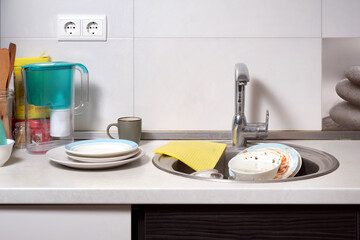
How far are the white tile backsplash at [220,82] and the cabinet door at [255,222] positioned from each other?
24.1 inches

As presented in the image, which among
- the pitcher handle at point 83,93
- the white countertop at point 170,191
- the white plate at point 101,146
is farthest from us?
the pitcher handle at point 83,93

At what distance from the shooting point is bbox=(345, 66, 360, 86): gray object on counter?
1.41 m

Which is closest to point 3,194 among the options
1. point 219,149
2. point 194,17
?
point 219,149

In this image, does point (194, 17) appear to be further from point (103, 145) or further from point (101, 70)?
point (103, 145)

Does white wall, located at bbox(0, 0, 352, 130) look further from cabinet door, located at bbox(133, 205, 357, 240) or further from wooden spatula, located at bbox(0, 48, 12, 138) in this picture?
cabinet door, located at bbox(133, 205, 357, 240)

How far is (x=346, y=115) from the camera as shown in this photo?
1.46 metres

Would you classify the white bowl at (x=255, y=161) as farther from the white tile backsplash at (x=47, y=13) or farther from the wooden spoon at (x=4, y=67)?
the wooden spoon at (x=4, y=67)

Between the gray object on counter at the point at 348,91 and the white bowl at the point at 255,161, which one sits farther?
the gray object on counter at the point at 348,91

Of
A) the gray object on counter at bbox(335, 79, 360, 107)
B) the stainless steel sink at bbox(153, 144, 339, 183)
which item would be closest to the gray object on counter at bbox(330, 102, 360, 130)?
the gray object on counter at bbox(335, 79, 360, 107)

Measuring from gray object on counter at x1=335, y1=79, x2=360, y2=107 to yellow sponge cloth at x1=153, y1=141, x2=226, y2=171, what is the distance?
0.49 meters

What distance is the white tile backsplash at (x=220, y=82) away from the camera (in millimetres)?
1452

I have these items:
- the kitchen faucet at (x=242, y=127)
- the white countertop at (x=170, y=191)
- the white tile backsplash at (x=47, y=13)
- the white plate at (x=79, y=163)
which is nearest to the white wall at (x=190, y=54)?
the white tile backsplash at (x=47, y=13)

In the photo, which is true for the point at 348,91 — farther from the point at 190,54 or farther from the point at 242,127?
the point at 190,54

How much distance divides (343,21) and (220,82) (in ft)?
1.62
